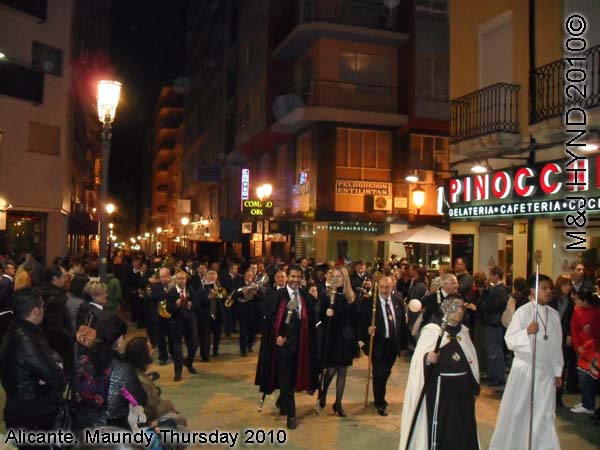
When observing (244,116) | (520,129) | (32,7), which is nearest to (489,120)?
(520,129)

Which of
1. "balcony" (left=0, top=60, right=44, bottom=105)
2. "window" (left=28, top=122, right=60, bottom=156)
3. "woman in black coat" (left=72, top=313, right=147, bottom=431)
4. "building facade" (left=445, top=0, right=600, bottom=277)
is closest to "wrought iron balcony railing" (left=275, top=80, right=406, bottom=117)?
"building facade" (left=445, top=0, right=600, bottom=277)

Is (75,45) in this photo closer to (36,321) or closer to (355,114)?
(355,114)

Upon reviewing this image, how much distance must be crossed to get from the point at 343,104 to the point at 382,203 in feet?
14.8

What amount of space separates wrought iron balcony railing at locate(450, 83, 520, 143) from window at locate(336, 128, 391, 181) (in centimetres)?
1030

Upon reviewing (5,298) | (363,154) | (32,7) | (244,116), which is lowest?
(5,298)

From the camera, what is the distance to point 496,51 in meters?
14.8

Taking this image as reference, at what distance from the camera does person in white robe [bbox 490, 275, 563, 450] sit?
21.2 ft

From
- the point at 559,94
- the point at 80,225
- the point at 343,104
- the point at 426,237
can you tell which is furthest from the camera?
the point at 80,225

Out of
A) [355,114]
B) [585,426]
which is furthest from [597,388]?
[355,114]

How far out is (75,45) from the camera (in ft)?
90.3

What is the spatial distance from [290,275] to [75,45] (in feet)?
76.7

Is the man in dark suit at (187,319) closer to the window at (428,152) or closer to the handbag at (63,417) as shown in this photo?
the handbag at (63,417)

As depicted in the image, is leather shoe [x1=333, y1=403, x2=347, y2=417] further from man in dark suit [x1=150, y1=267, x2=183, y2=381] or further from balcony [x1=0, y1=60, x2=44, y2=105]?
balcony [x1=0, y1=60, x2=44, y2=105]

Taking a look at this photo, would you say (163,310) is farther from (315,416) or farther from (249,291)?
(315,416)
